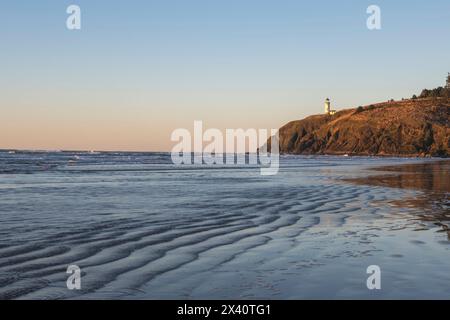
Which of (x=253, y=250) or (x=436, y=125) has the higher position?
(x=436, y=125)

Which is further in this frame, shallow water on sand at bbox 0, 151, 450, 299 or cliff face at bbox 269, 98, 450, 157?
cliff face at bbox 269, 98, 450, 157

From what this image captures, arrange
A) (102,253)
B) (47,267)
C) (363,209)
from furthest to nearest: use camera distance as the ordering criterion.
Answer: (363,209), (102,253), (47,267)

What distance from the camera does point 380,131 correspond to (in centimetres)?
14750

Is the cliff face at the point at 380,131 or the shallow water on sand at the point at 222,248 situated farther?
the cliff face at the point at 380,131

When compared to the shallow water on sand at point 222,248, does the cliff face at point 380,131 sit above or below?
above

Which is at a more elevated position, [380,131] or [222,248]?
[380,131]

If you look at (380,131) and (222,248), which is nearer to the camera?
(222,248)

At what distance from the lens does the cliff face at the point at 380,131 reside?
132 meters

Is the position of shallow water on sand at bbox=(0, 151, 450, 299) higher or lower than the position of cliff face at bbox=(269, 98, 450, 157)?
lower

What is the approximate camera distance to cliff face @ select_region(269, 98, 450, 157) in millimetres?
132250

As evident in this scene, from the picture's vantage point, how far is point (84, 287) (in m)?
6.06
